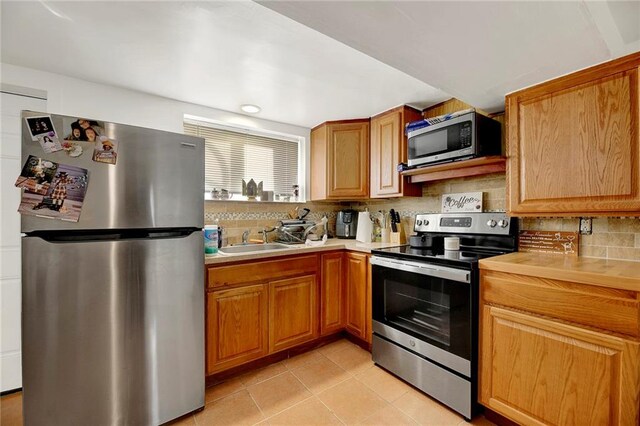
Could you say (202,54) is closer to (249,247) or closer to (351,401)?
(249,247)

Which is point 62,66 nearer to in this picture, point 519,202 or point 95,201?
point 95,201

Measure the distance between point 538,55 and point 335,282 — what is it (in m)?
1.98

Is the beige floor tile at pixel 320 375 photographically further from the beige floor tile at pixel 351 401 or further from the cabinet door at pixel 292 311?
the cabinet door at pixel 292 311

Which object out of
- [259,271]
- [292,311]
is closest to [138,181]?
[259,271]

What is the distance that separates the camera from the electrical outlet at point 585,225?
5.25 feet

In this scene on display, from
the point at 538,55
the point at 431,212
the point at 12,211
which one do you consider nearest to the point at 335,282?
the point at 431,212

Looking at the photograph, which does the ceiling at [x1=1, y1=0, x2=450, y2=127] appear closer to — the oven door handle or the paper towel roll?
the paper towel roll

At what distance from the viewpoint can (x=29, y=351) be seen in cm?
120

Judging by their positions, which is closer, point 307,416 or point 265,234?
point 307,416

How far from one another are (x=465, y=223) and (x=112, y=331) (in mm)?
2338

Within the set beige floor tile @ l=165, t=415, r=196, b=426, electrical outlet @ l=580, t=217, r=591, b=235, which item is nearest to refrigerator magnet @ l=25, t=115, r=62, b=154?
beige floor tile @ l=165, t=415, r=196, b=426

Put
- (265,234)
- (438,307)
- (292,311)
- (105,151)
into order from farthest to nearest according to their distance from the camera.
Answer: (265,234) < (292,311) < (438,307) < (105,151)

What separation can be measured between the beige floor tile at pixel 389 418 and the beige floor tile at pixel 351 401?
32mm

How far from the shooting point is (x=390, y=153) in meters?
2.43
